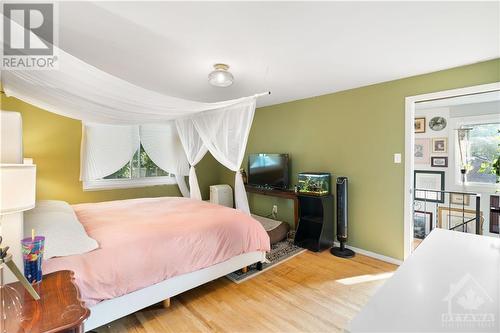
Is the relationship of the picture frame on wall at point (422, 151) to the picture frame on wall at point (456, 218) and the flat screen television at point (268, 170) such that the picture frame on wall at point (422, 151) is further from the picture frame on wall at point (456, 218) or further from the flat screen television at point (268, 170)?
the flat screen television at point (268, 170)

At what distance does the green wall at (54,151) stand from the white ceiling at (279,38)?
1.69m

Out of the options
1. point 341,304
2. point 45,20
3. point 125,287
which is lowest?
point 341,304

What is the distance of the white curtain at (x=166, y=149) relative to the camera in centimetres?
446

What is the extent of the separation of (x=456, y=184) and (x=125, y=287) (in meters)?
5.72

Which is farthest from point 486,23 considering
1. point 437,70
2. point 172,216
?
point 172,216

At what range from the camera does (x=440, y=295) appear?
0.86 metres

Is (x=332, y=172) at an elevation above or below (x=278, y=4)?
below

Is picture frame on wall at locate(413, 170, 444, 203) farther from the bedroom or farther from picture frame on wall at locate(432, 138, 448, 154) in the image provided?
the bedroom

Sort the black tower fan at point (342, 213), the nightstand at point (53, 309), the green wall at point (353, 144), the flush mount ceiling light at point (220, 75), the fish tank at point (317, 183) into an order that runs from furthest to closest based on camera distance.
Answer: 1. the fish tank at point (317, 183)
2. the black tower fan at point (342, 213)
3. the green wall at point (353, 144)
4. the flush mount ceiling light at point (220, 75)
5. the nightstand at point (53, 309)

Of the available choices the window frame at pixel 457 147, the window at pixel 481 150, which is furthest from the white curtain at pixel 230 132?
the window at pixel 481 150

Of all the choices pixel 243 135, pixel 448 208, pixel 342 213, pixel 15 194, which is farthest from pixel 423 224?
pixel 15 194

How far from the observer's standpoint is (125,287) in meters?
1.79

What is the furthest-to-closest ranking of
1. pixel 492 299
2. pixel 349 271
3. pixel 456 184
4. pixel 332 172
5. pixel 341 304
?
pixel 456 184, pixel 332 172, pixel 349 271, pixel 341 304, pixel 492 299

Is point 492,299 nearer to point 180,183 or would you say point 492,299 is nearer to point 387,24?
point 387,24
